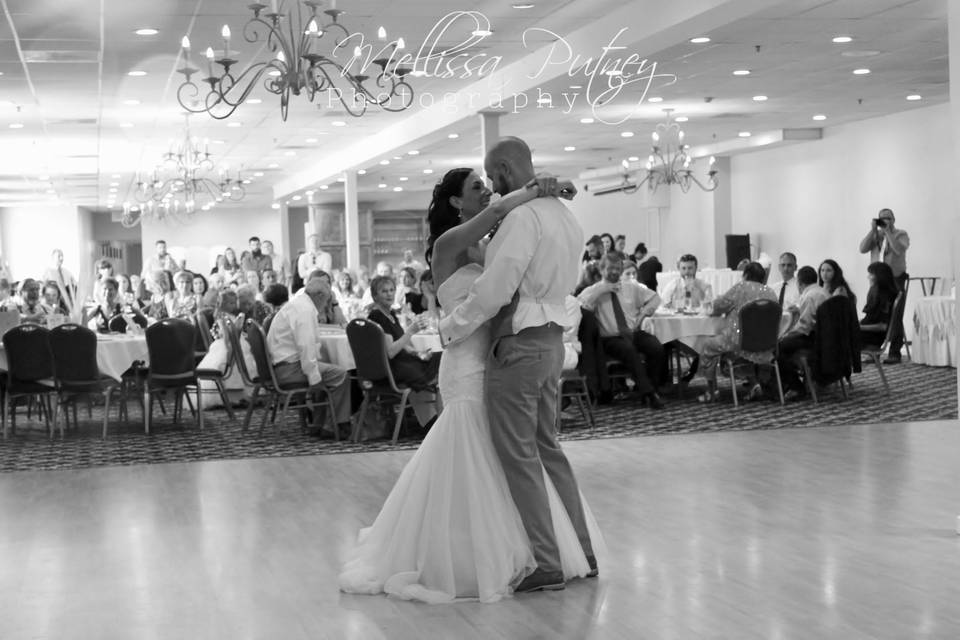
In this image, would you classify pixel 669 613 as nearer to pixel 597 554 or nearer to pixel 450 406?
pixel 597 554

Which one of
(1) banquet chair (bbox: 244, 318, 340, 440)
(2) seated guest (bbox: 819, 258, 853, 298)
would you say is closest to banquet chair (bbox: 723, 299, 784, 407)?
(2) seated guest (bbox: 819, 258, 853, 298)

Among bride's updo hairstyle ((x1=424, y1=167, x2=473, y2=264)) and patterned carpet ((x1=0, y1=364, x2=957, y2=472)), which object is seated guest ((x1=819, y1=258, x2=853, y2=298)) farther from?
bride's updo hairstyle ((x1=424, y1=167, x2=473, y2=264))

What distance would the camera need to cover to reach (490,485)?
440 centimetres

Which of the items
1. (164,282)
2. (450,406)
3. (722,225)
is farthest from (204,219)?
(450,406)

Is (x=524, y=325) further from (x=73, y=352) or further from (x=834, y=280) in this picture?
(x=834, y=280)

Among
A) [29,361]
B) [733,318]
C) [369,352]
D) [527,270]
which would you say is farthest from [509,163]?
[29,361]

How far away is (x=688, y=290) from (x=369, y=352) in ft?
13.4

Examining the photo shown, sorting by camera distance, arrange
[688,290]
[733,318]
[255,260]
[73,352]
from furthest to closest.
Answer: [255,260] → [688,290] → [733,318] → [73,352]

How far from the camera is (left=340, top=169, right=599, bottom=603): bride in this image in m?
4.35

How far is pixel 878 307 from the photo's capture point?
1187cm

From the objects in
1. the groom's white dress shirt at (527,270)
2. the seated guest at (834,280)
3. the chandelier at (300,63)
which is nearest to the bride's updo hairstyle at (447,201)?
the groom's white dress shirt at (527,270)

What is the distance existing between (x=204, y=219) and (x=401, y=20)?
1036 inches

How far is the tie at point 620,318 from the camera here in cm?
1028

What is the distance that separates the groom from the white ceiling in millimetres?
5444
